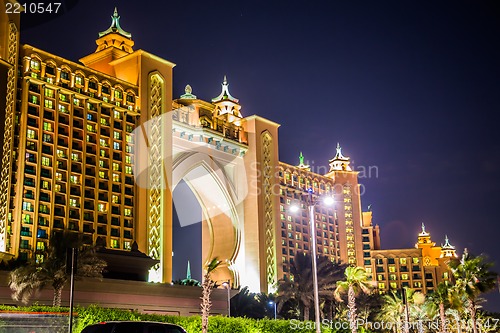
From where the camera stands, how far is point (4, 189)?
188ft

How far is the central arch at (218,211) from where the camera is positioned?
276 ft

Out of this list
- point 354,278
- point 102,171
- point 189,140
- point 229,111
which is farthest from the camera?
point 229,111

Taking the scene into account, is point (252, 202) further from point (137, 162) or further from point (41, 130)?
point (41, 130)

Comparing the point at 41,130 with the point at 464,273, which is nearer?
the point at 464,273

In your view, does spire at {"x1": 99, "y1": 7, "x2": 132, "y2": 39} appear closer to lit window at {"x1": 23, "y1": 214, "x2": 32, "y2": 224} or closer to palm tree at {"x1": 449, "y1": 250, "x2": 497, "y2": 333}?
lit window at {"x1": 23, "y1": 214, "x2": 32, "y2": 224}

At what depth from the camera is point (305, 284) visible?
63.8m

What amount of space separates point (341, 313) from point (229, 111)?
111 ft

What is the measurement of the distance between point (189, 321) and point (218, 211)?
56.1 metres

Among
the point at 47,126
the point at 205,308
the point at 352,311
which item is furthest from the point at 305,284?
the point at 205,308

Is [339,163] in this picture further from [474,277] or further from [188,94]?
[474,277]

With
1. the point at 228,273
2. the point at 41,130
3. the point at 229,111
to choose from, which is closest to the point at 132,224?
the point at 41,130

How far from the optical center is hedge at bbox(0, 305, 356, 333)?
26625 mm

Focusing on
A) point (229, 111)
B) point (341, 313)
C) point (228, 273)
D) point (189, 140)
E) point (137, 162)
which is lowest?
point (341, 313)

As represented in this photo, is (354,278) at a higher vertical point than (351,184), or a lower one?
lower
